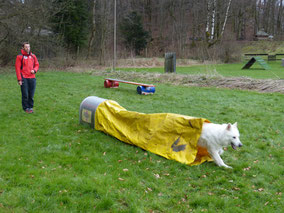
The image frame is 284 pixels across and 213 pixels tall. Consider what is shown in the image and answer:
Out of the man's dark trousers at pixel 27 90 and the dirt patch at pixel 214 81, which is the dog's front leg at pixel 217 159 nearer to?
the man's dark trousers at pixel 27 90

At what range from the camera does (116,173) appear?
14.5 feet

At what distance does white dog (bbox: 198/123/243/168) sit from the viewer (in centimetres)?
462

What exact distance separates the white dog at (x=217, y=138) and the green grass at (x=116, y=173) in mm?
302

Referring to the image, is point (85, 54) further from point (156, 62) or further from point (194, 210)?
point (194, 210)

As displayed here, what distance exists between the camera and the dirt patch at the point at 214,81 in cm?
1295

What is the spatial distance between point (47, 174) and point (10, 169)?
0.66 m

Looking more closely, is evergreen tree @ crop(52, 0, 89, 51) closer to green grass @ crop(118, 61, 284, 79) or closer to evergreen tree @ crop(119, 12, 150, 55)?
green grass @ crop(118, 61, 284, 79)

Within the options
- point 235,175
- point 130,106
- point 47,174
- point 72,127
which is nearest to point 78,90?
point 130,106

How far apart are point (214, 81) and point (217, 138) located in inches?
434

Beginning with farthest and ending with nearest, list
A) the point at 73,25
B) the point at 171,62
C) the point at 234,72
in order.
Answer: the point at 73,25 → the point at 234,72 → the point at 171,62

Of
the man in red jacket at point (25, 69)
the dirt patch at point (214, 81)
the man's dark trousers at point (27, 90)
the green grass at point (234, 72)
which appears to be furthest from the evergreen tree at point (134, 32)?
the man in red jacket at point (25, 69)

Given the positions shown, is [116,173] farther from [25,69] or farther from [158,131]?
[25,69]

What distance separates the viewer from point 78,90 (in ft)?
42.0

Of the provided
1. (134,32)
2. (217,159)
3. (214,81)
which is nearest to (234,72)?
(214,81)
